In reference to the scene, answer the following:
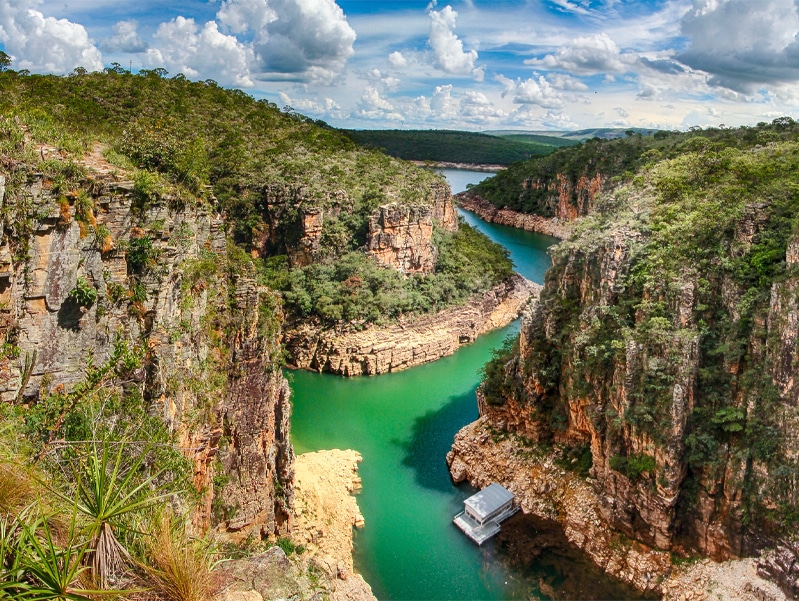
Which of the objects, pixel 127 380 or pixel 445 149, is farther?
pixel 445 149

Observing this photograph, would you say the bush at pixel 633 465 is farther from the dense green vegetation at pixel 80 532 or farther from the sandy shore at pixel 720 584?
the dense green vegetation at pixel 80 532

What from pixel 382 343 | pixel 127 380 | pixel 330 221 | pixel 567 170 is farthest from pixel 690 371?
pixel 567 170

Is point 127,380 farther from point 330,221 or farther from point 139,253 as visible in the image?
point 330,221

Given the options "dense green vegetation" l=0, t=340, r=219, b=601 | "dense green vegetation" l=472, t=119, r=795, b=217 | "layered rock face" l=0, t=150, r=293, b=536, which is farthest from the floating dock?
"dense green vegetation" l=472, t=119, r=795, b=217

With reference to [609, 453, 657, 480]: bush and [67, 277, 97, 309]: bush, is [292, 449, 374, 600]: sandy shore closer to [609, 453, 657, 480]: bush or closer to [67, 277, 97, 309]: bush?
[609, 453, 657, 480]: bush

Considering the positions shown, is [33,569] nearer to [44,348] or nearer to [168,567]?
[168,567]

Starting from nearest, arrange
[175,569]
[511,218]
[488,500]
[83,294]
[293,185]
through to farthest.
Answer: [175,569]
[83,294]
[488,500]
[293,185]
[511,218]

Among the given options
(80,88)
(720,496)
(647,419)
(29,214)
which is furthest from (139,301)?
(80,88)
